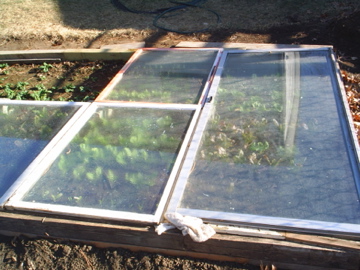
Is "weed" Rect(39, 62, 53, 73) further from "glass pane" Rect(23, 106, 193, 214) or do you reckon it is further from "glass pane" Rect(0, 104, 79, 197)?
"glass pane" Rect(23, 106, 193, 214)

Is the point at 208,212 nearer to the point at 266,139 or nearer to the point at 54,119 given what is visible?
the point at 266,139

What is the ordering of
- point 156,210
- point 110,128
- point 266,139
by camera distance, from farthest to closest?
point 110,128, point 266,139, point 156,210

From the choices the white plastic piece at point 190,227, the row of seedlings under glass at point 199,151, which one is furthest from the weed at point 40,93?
the white plastic piece at point 190,227

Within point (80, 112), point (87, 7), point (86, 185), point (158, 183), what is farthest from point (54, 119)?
point (87, 7)

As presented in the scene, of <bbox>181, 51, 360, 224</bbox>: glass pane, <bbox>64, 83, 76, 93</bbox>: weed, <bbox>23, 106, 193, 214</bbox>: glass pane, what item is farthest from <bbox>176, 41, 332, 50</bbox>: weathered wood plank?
<bbox>23, 106, 193, 214</bbox>: glass pane

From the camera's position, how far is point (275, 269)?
6.99 ft

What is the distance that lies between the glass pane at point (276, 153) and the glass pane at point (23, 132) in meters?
1.31

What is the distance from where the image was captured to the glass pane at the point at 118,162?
7.76ft

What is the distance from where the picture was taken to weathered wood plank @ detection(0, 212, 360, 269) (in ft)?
6.57

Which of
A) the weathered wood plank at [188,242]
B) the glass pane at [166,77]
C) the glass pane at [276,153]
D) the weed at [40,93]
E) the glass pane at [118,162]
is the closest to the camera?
the weathered wood plank at [188,242]

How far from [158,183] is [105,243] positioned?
0.52 m

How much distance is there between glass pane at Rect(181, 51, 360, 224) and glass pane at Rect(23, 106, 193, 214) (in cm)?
26

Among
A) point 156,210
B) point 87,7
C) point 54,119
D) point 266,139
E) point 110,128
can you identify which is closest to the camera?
point 156,210

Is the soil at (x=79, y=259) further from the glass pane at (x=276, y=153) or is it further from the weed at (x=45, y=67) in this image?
the weed at (x=45, y=67)
